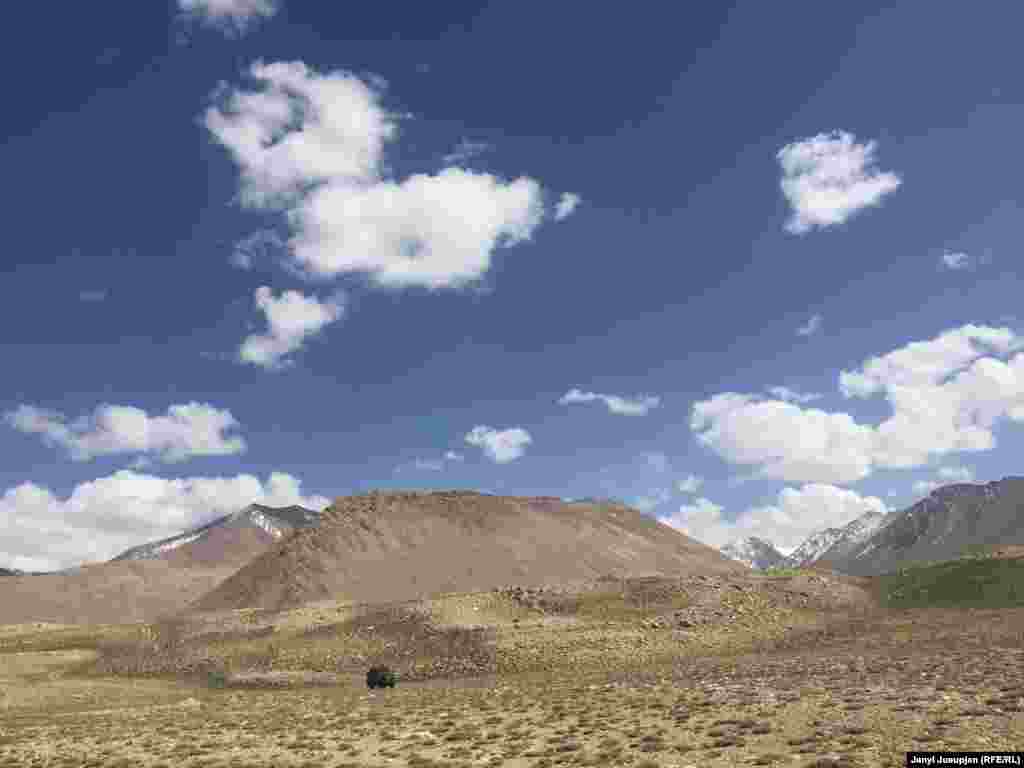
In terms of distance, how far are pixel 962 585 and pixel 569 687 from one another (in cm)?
5797

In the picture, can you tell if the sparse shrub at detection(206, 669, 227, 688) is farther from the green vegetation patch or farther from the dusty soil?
the green vegetation patch

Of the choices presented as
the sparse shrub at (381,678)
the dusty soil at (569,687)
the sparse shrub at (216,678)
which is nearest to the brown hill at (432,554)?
the dusty soil at (569,687)

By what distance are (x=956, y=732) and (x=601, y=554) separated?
144 meters

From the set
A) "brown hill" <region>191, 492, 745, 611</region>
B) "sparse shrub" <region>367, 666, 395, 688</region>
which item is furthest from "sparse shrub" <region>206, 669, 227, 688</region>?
"brown hill" <region>191, 492, 745, 611</region>

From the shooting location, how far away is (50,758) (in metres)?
28.2

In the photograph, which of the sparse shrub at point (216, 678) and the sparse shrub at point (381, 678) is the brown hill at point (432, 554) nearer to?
the sparse shrub at point (216, 678)

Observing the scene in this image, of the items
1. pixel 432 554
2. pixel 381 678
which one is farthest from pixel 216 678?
pixel 432 554

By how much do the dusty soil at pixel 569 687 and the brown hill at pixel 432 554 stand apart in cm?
3076

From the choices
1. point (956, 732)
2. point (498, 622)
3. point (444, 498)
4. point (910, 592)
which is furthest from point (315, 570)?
point (956, 732)

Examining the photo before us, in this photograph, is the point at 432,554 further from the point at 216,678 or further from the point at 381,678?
the point at 381,678

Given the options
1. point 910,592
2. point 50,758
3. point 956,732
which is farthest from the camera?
point 910,592

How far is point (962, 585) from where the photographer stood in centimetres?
7912

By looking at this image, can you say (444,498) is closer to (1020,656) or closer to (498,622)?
(498,622)

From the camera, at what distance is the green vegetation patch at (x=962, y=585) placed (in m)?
73.6
